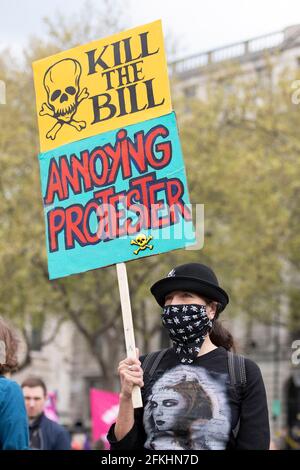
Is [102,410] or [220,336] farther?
[102,410]

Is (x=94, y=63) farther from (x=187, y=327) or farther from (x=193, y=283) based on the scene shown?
(x=187, y=327)

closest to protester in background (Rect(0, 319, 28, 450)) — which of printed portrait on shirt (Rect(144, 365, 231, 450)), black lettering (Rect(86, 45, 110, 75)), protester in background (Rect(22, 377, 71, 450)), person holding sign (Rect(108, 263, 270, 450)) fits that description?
person holding sign (Rect(108, 263, 270, 450))

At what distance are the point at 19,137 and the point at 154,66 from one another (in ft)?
63.1

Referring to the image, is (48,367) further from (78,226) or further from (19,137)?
(78,226)

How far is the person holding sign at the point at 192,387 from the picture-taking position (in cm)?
422

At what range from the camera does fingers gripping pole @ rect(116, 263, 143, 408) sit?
428cm

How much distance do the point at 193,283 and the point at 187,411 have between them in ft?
1.83

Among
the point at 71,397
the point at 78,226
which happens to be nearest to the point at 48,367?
the point at 71,397

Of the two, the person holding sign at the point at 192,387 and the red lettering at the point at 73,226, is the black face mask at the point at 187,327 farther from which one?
the red lettering at the point at 73,226

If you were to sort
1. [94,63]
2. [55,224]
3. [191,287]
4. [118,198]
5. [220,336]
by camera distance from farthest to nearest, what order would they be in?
[94,63] → [55,224] → [118,198] → [220,336] → [191,287]

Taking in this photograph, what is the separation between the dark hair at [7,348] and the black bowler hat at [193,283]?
0.74 m

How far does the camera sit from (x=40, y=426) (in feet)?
25.8

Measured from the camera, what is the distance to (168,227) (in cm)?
471

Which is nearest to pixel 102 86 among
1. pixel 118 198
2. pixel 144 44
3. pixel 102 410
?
pixel 144 44
